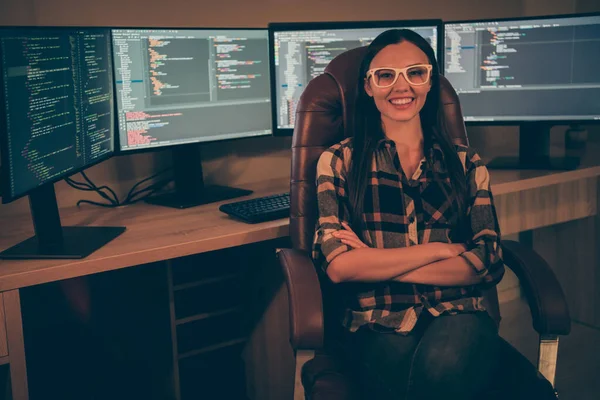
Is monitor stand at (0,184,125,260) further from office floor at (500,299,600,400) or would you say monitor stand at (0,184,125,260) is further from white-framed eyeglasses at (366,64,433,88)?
office floor at (500,299,600,400)

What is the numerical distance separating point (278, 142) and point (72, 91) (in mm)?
990

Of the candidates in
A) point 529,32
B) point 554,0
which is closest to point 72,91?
point 529,32

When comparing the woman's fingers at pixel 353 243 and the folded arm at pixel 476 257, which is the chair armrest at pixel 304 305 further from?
the folded arm at pixel 476 257

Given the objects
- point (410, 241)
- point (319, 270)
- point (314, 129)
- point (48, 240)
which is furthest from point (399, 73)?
point (48, 240)

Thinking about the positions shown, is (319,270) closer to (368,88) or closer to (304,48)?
(368,88)

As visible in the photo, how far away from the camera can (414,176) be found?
1.60m

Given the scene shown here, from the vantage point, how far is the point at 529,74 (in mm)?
2365

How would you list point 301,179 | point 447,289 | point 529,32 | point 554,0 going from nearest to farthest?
point 447,289 < point 301,179 < point 529,32 < point 554,0

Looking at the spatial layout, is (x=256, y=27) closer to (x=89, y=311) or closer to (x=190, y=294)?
(x=190, y=294)

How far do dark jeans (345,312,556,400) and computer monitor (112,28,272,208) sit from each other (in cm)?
82

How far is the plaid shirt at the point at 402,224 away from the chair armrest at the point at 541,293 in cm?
5

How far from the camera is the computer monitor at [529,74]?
232 centimetres

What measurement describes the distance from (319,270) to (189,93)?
73 centimetres

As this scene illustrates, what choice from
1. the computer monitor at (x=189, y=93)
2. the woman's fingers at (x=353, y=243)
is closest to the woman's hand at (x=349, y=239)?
the woman's fingers at (x=353, y=243)
